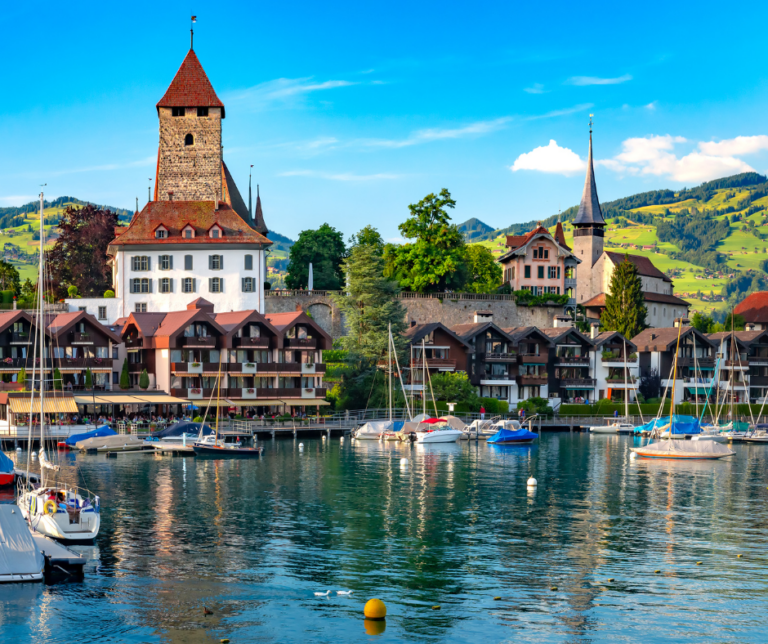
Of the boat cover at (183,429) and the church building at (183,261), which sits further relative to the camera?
the church building at (183,261)

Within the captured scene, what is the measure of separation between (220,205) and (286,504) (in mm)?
67300

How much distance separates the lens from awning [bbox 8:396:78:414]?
77.1 meters

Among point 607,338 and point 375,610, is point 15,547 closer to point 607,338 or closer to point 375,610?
point 375,610

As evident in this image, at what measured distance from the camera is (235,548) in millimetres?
38781

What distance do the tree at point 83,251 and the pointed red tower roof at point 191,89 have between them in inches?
691

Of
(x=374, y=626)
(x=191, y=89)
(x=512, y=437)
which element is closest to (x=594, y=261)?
(x=191, y=89)

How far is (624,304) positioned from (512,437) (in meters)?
48.7

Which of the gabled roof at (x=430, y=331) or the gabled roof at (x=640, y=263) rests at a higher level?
the gabled roof at (x=640, y=263)

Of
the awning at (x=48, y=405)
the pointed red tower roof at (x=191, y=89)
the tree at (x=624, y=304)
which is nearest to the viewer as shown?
the awning at (x=48, y=405)

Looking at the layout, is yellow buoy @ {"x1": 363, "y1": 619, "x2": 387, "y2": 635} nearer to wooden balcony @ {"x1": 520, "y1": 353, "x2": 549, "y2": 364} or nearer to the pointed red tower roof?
wooden balcony @ {"x1": 520, "y1": 353, "x2": 549, "y2": 364}

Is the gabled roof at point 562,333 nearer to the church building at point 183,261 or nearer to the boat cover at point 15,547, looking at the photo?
the church building at point 183,261

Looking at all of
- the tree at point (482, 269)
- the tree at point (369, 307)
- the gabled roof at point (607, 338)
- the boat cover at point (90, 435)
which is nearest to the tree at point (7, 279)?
the tree at point (369, 307)

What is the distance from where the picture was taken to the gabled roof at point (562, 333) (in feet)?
372

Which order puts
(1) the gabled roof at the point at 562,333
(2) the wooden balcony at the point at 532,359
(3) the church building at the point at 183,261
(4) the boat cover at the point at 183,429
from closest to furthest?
(4) the boat cover at the point at 183,429
(3) the church building at the point at 183,261
(2) the wooden balcony at the point at 532,359
(1) the gabled roof at the point at 562,333
